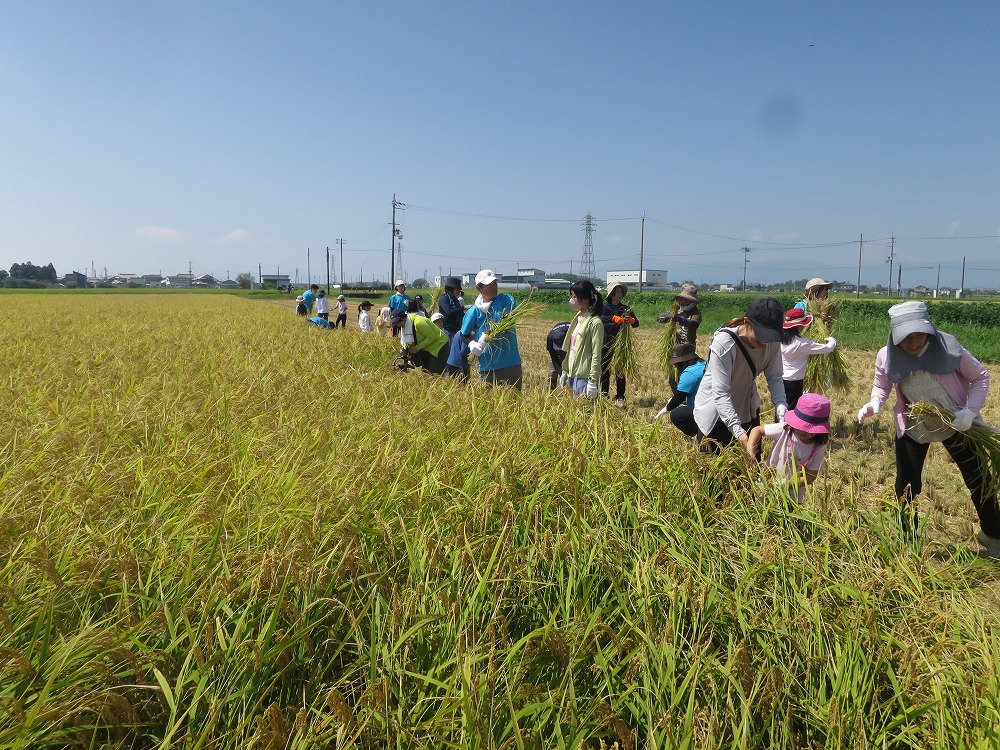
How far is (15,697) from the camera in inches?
49.8

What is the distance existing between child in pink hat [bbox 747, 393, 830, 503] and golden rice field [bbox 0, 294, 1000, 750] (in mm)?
650

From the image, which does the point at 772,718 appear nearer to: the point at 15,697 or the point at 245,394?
the point at 15,697

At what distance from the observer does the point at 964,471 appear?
3.50 meters

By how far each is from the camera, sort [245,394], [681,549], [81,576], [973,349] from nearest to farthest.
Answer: [81,576]
[681,549]
[245,394]
[973,349]

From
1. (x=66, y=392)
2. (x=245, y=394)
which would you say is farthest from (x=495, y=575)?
(x=66, y=392)

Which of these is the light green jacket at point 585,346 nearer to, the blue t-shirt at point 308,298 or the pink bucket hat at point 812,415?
the pink bucket hat at point 812,415

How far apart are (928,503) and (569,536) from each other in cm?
370

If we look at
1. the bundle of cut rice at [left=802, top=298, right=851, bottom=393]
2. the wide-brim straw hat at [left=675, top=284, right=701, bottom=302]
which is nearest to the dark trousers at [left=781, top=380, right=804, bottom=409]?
the bundle of cut rice at [left=802, top=298, right=851, bottom=393]

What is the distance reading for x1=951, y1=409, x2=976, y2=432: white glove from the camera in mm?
3230

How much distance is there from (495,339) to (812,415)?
8.86 feet

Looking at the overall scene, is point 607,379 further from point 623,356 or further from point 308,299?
point 308,299

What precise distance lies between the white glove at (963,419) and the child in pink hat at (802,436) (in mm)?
709

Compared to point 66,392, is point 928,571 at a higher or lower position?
lower

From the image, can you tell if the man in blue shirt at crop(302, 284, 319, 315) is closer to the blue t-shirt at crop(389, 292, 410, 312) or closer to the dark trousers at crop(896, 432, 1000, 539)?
the blue t-shirt at crop(389, 292, 410, 312)
